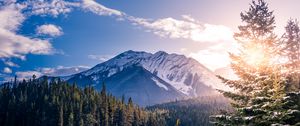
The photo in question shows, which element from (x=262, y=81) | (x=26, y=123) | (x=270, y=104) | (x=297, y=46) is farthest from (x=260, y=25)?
(x=26, y=123)

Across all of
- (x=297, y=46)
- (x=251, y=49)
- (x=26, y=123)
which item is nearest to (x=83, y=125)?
(x=26, y=123)

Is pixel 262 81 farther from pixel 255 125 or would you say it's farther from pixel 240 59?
pixel 240 59

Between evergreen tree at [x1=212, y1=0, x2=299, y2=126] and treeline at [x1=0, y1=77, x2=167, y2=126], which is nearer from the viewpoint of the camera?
evergreen tree at [x1=212, y1=0, x2=299, y2=126]

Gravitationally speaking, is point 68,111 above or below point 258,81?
above

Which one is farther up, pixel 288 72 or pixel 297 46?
pixel 297 46

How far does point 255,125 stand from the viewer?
651 inches

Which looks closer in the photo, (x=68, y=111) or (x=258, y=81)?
(x=258, y=81)

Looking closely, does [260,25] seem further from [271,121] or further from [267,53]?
[271,121]

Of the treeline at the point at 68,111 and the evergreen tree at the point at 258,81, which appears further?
the treeline at the point at 68,111

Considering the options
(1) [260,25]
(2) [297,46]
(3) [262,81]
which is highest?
(2) [297,46]

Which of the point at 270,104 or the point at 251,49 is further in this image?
the point at 251,49

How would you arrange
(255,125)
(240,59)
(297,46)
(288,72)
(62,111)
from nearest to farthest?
(255,125), (288,72), (240,59), (297,46), (62,111)

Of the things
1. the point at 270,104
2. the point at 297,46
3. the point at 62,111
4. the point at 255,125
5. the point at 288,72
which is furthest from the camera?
the point at 62,111

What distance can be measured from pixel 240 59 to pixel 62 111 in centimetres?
13530
